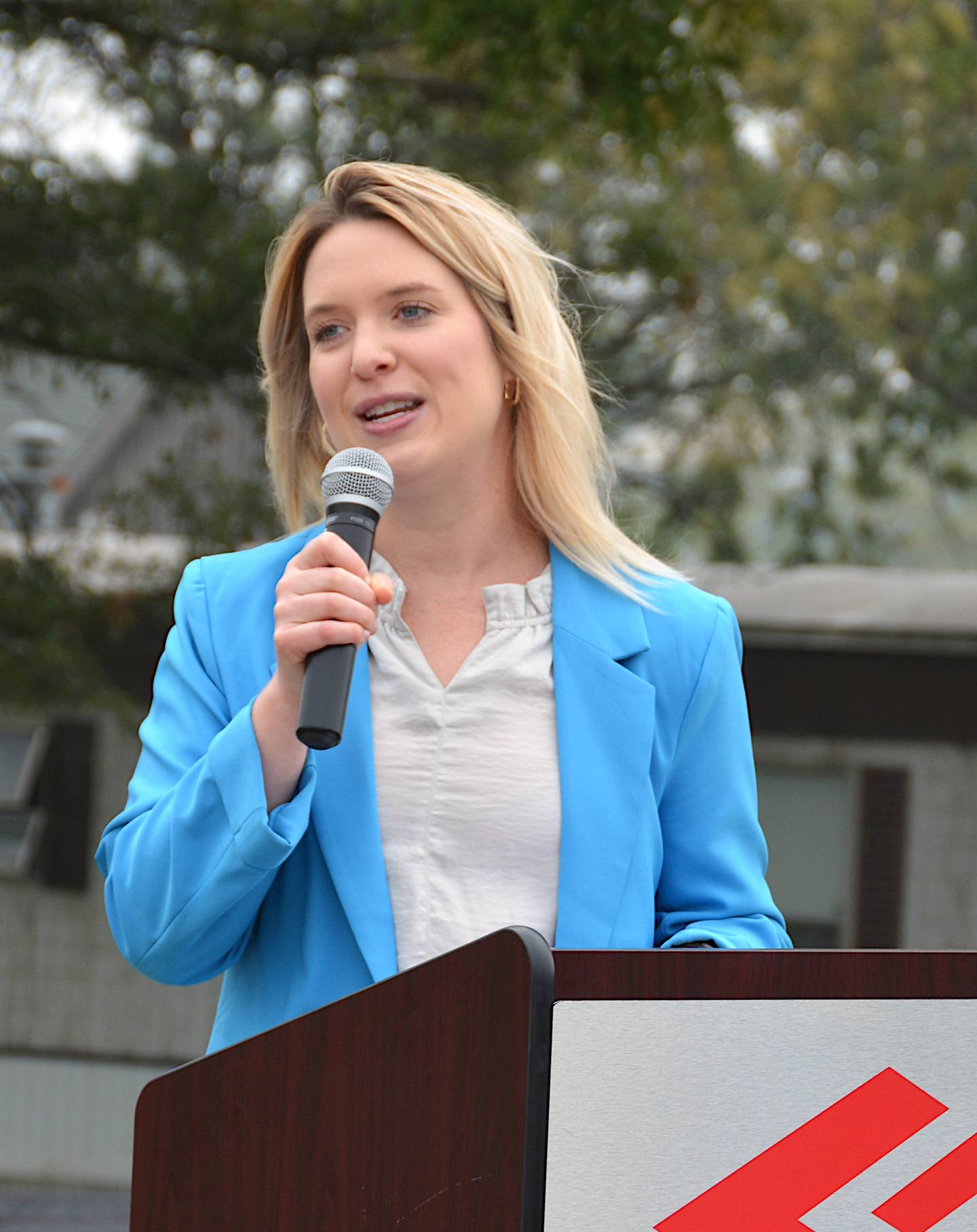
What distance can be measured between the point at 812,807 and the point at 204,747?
790 cm

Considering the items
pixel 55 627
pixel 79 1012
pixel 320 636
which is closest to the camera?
pixel 320 636

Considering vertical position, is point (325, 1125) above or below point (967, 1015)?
below

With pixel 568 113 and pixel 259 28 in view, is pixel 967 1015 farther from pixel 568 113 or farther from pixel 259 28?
pixel 259 28

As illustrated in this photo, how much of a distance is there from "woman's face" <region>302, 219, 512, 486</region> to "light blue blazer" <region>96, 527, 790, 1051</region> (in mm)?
200

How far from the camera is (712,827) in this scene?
1.68m

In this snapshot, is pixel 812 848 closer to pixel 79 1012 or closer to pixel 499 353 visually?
pixel 79 1012

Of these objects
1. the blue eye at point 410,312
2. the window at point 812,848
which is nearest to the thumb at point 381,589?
the blue eye at point 410,312

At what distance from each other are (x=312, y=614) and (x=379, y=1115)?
1.43ft

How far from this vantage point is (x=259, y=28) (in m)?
6.64

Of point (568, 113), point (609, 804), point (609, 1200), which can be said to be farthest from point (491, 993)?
point (568, 113)

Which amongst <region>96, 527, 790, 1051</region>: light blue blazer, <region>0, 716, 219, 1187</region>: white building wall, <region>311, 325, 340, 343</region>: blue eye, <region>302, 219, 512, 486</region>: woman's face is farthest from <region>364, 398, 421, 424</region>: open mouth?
<region>0, 716, 219, 1187</region>: white building wall

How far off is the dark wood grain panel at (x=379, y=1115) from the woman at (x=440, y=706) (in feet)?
0.76

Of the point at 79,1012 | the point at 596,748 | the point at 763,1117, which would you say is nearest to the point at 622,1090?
the point at 763,1117

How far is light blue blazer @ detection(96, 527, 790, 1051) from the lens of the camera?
56.6 inches
